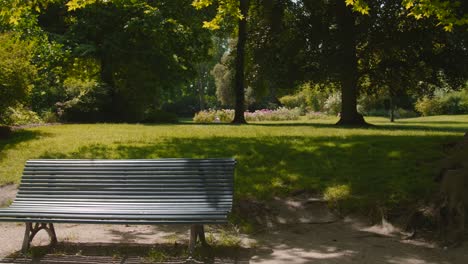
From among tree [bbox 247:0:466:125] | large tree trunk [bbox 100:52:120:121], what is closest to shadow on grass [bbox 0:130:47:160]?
large tree trunk [bbox 100:52:120:121]

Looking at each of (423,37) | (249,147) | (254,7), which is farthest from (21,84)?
(423,37)

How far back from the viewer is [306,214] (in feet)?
25.6

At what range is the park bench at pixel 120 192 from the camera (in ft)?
19.4

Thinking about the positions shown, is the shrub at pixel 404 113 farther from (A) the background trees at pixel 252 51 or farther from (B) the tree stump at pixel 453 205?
(B) the tree stump at pixel 453 205

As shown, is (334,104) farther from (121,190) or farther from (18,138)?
(121,190)

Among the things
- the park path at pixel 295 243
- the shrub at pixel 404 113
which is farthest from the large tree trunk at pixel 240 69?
the shrub at pixel 404 113

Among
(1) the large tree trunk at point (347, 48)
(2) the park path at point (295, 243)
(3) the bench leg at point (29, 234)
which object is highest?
(1) the large tree trunk at point (347, 48)

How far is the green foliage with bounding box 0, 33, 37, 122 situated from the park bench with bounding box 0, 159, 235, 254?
7304mm

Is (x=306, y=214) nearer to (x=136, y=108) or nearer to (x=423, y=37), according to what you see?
(x=423, y=37)

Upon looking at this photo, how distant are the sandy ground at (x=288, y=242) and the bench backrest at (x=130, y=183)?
0.60 metres

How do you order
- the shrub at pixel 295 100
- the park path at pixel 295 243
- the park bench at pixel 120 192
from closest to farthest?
the park bench at pixel 120 192, the park path at pixel 295 243, the shrub at pixel 295 100

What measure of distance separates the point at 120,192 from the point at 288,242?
2198 millimetres

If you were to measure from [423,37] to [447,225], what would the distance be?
14798mm

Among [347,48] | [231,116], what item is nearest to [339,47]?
[347,48]
